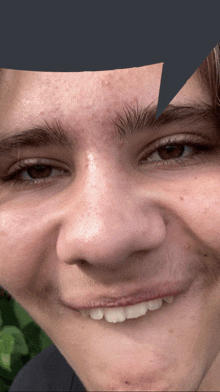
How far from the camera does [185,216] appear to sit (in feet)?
2.77

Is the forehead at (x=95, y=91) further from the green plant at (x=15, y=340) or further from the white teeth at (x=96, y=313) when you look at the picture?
the green plant at (x=15, y=340)

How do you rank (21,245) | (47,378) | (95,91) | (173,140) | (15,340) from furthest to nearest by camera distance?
(15,340), (47,378), (21,245), (173,140), (95,91)

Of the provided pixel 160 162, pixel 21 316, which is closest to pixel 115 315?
pixel 160 162

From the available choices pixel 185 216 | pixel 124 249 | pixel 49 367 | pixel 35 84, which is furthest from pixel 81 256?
pixel 49 367

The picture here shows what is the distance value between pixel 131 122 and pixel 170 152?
0.20m

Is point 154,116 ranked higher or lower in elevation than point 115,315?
higher

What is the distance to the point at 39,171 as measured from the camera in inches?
37.3

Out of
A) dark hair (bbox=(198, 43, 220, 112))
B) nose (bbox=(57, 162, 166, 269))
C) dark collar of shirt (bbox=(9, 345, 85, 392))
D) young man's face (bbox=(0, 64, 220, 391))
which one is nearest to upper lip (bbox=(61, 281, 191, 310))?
young man's face (bbox=(0, 64, 220, 391))

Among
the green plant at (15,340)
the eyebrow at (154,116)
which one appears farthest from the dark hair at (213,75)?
the green plant at (15,340)

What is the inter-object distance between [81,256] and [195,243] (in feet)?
1.00

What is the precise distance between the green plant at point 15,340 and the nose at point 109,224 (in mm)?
1372

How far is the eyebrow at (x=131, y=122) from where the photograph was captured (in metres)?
0.73

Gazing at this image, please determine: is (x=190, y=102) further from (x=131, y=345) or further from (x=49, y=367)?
(x=49, y=367)

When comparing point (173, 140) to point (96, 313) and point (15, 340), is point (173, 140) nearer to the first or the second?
point (96, 313)
